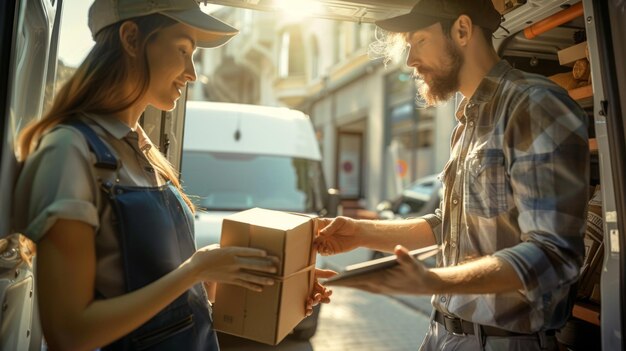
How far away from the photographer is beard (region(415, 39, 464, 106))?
73.7 inches

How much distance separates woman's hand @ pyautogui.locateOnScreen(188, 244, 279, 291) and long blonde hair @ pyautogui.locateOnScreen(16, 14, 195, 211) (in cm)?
56

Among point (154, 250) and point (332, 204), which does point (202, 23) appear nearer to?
point (154, 250)

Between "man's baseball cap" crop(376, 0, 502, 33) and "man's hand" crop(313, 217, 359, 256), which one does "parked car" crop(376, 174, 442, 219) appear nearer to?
"man's hand" crop(313, 217, 359, 256)

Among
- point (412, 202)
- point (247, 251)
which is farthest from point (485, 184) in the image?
point (412, 202)

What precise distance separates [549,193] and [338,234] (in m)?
0.95

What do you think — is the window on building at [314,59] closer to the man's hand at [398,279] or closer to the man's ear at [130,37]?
the man's ear at [130,37]

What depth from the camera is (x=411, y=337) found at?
547 cm

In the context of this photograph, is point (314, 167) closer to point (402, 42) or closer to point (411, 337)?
point (411, 337)

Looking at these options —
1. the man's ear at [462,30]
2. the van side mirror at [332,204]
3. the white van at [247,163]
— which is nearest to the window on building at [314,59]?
the white van at [247,163]

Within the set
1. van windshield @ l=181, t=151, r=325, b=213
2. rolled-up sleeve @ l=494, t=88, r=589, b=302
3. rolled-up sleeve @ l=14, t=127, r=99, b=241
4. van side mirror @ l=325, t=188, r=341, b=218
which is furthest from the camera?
van side mirror @ l=325, t=188, r=341, b=218

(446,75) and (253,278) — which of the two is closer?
(253,278)

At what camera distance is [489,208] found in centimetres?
161

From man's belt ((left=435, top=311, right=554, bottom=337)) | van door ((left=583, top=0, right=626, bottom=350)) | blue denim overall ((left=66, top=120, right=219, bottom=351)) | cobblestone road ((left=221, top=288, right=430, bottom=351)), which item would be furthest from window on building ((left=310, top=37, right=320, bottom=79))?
blue denim overall ((left=66, top=120, right=219, bottom=351))

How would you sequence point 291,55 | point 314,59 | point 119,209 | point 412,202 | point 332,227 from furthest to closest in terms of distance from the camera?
point 291,55 → point 314,59 → point 412,202 → point 332,227 → point 119,209
